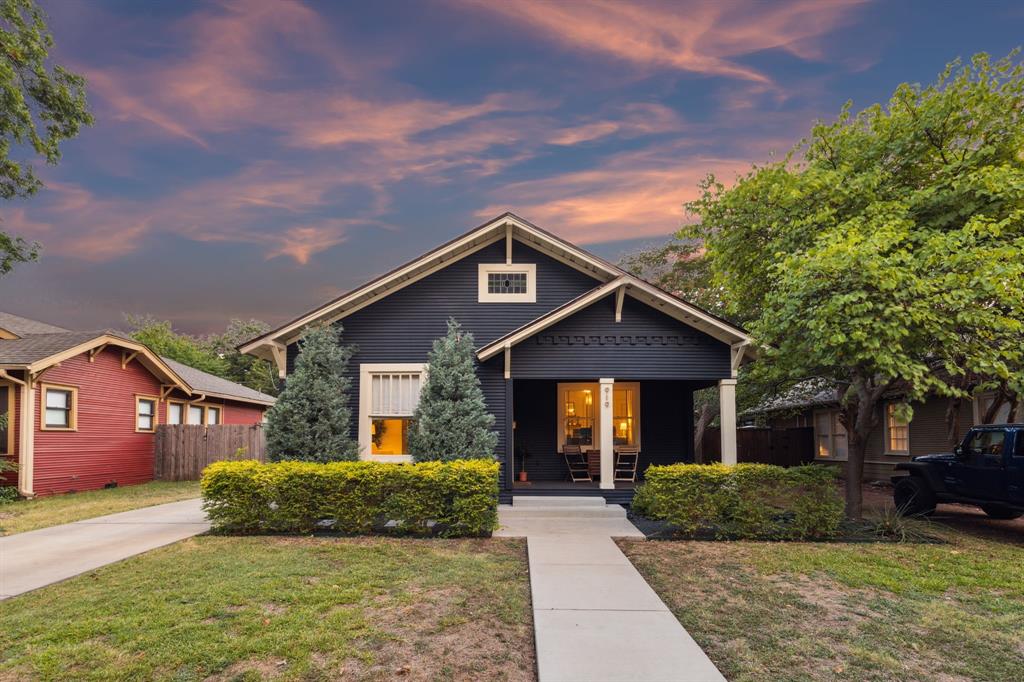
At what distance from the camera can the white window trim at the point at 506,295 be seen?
45.3 feet

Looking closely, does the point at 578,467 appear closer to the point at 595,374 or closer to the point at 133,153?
the point at 595,374

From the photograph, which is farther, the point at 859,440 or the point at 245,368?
the point at 245,368

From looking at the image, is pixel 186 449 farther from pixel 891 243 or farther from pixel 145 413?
pixel 891 243

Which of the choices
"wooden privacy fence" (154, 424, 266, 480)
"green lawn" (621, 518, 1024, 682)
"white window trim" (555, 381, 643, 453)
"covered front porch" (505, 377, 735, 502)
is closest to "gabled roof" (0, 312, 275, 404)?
"wooden privacy fence" (154, 424, 266, 480)

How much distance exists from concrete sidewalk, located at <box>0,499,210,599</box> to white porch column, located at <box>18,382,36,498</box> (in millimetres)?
4577

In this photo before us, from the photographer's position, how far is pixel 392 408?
13117 millimetres

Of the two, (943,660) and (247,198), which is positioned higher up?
(247,198)

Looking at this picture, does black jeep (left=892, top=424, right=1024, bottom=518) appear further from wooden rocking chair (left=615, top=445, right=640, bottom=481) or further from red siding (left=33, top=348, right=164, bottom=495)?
red siding (left=33, top=348, right=164, bottom=495)

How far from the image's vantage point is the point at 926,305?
28.0 ft

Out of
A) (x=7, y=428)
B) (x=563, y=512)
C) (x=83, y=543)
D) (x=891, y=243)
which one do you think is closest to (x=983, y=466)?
(x=891, y=243)

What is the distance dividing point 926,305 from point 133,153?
26.8 meters

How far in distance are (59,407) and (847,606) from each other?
18.6 m

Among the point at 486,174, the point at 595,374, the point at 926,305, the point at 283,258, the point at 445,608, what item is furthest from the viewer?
the point at 283,258

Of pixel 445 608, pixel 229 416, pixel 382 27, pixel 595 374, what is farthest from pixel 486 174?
pixel 445 608
